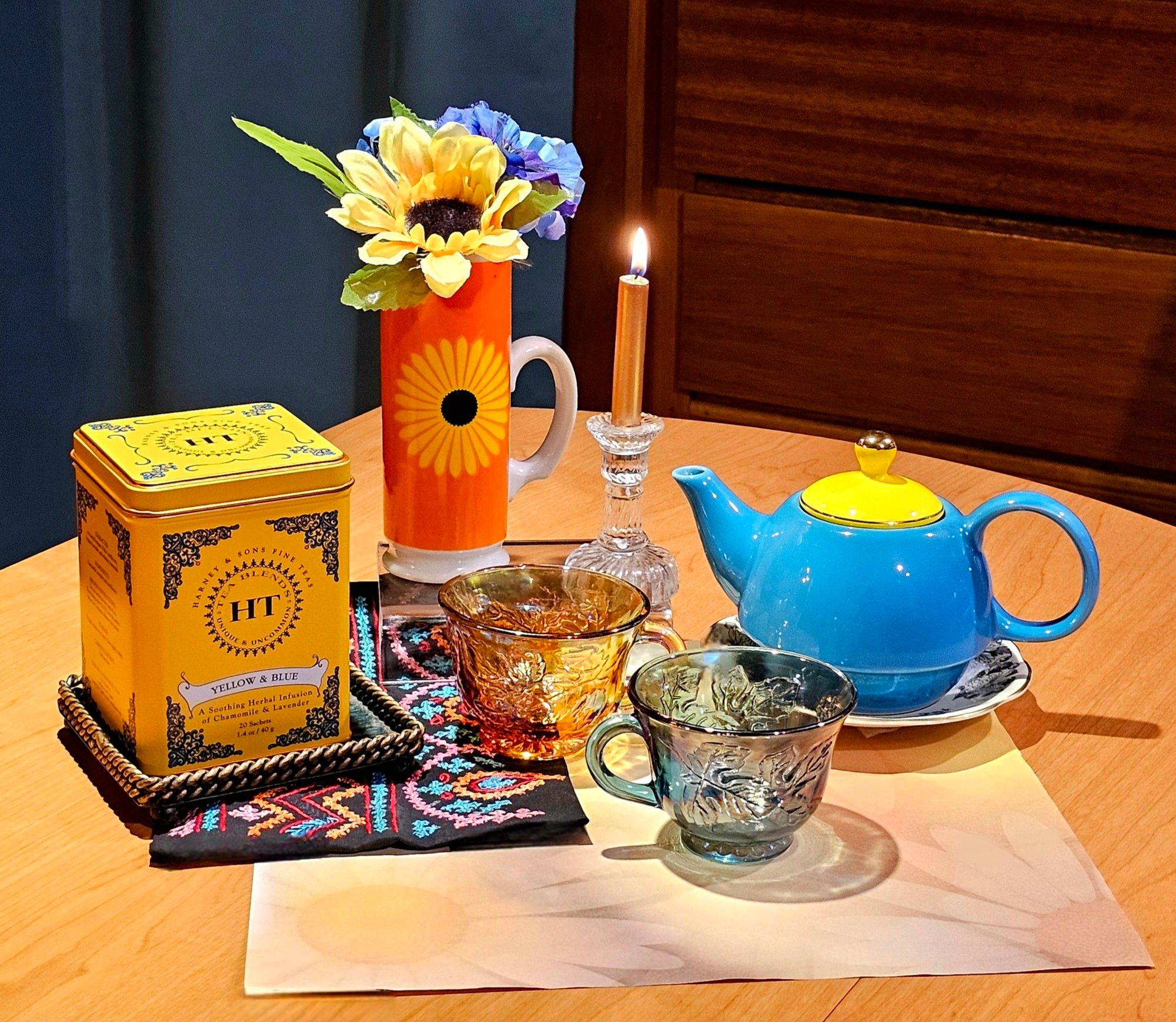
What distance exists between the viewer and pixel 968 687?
81cm

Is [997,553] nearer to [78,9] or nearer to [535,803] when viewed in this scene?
[535,803]

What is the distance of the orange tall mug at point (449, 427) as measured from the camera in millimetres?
892

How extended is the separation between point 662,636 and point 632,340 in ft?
0.59

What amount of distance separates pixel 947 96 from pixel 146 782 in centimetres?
174

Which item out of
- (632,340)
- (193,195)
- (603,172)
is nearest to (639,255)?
(632,340)

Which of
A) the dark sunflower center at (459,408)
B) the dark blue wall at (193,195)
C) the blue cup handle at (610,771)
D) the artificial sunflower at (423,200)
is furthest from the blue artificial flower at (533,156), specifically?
the dark blue wall at (193,195)

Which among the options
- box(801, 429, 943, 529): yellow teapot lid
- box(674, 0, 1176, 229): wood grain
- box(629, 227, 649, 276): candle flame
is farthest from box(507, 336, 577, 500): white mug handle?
box(674, 0, 1176, 229): wood grain

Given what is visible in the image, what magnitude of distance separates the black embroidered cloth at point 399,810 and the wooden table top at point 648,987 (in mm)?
19

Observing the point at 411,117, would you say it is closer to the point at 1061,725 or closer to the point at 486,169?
the point at 486,169

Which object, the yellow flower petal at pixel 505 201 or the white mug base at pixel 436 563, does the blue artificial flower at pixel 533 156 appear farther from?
the white mug base at pixel 436 563

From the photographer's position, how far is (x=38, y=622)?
89cm

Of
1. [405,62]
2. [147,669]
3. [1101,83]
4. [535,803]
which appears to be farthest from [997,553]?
[405,62]

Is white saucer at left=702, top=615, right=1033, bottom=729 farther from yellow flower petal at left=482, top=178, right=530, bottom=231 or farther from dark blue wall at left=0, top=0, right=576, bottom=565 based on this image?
dark blue wall at left=0, top=0, right=576, bottom=565

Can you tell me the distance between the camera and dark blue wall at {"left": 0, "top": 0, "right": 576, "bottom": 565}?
1.95 metres
